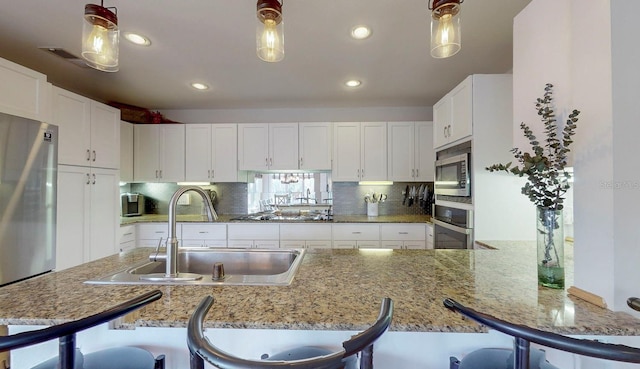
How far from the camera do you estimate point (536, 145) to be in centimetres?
97

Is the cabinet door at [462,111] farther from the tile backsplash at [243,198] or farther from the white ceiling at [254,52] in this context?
the tile backsplash at [243,198]

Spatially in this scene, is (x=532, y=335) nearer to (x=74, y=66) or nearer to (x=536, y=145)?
(x=536, y=145)

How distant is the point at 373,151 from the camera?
3445mm

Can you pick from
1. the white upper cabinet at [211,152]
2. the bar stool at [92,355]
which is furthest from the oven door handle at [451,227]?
the white upper cabinet at [211,152]

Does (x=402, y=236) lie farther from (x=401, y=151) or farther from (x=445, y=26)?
(x=445, y=26)

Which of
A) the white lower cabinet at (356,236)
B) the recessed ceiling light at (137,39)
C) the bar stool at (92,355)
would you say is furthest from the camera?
the white lower cabinet at (356,236)

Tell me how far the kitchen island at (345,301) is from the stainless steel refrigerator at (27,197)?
48.1 inches

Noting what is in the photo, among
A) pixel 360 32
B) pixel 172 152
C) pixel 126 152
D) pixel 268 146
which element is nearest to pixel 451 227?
pixel 360 32

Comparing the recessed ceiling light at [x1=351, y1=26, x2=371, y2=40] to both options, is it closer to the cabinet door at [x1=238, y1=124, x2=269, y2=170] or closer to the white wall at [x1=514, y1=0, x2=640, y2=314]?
the white wall at [x1=514, y1=0, x2=640, y2=314]

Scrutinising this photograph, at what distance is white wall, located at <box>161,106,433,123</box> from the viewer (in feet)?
12.2

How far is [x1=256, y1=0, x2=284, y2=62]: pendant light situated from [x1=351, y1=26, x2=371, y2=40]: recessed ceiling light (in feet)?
2.86

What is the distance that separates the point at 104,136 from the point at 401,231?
3341 millimetres

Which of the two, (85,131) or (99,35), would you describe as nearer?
(99,35)

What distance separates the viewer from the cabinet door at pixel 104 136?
268 cm
